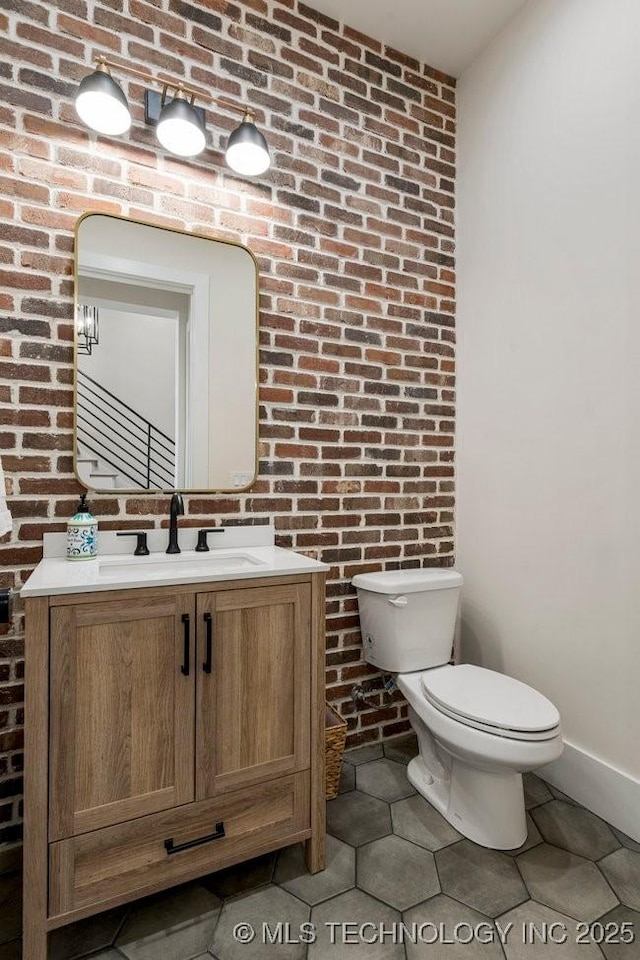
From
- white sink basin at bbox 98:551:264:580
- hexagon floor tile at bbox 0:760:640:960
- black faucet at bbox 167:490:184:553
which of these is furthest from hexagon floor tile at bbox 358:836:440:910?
black faucet at bbox 167:490:184:553

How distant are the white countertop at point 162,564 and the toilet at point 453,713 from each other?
53cm

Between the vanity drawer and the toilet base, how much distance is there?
1.79 ft

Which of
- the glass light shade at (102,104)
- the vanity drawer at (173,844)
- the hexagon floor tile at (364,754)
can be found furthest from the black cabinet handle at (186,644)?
the glass light shade at (102,104)

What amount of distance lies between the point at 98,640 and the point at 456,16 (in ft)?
9.05

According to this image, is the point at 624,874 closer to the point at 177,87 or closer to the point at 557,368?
the point at 557,368

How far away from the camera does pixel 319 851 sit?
5.09ft

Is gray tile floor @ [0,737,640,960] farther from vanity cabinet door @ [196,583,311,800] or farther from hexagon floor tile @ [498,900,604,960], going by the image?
vanity cabinet door @ [196,583,311,800]

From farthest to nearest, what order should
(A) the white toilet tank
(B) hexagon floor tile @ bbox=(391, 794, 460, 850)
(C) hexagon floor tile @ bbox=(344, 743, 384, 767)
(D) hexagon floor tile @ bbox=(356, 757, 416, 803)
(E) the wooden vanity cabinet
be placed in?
(C) hexagon floor tile @ bbox=(344, 743, 384, 767), (A) the white toilet tank, (D) hexagon floor tile @ bbox=(356, 757, 416, 803), (B) hexagon floor tile @ bbox=(391, 794, 460, 850), (E) the wooden vanity cabinet

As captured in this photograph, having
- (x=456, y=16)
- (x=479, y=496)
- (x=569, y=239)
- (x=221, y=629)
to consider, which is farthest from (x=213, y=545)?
(x=456, y=16)

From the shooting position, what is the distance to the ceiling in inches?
83.2

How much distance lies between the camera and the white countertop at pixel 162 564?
129 cm

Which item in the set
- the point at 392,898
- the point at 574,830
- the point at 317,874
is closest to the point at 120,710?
the point at 317,874

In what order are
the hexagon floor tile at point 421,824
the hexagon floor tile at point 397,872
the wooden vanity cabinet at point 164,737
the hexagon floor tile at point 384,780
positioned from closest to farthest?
1. the wooden vanity cabinet at point 164,737
2. the hexagon floor tile at point 397,872
3. the hexagon floor tile at point 421,824
4. the hexagon floor tile at point 384,780

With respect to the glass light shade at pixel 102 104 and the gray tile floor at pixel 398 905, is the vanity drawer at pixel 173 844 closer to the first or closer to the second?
the gray tile floor at pixel 398 905
